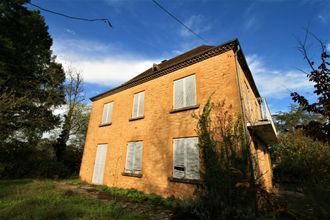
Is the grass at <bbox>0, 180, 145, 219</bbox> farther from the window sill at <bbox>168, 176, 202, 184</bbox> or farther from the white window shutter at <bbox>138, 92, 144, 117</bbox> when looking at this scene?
the white window shutter at <bbox>138, 92, 144, 117</bbox>

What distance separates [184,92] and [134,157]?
474cm

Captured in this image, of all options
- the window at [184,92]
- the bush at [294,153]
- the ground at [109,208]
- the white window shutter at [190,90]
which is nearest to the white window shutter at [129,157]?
the ground at [109,208]

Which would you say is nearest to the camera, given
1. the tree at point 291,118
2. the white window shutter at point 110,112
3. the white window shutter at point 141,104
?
the white window shutter at point 141,104

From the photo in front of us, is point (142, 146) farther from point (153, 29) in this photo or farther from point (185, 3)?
point (185, 3)

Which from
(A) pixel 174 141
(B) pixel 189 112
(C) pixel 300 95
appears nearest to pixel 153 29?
(B) pixel 189 112

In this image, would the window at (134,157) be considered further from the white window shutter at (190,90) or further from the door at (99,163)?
the white window shutter at (190,90)

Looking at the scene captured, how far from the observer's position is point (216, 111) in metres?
7.73

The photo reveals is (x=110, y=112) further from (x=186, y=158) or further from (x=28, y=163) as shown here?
(x=28, y=163)

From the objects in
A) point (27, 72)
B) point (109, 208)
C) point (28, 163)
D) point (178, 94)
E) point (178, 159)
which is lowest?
point (109, 208)

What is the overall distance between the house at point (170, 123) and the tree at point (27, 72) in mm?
7512

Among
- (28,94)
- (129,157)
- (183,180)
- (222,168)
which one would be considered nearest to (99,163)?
(129,157)

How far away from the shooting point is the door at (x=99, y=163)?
12.1 m

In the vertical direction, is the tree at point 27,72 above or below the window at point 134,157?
above

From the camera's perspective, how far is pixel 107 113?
13625mm
